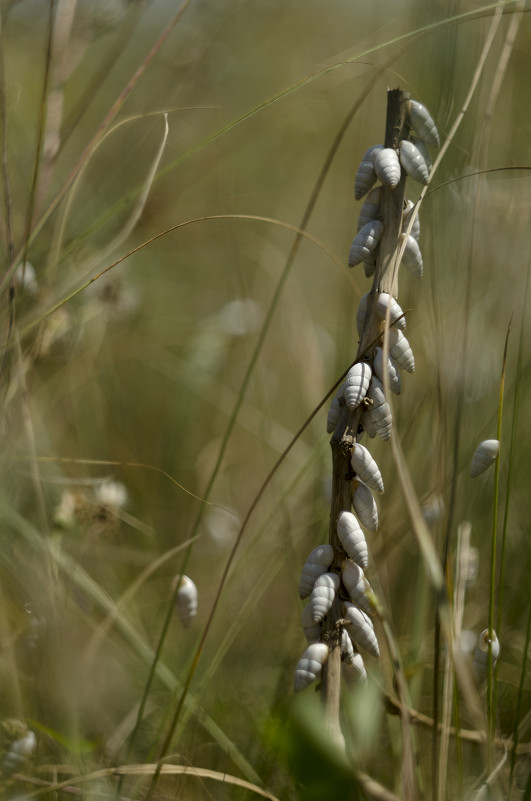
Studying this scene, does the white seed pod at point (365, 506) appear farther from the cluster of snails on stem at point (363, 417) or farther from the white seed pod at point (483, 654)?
the white seed pod at point (483, 654)

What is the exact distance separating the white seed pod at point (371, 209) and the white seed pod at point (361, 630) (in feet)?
0.94

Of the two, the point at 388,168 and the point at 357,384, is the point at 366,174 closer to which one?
the point at 388,168

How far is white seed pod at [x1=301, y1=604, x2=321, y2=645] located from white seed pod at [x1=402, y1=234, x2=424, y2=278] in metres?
0.27

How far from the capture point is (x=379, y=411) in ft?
1.77

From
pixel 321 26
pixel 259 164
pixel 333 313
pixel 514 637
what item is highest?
pixel 321 26

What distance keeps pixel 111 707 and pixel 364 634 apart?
573 millimetres

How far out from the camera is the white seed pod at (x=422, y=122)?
56 cm

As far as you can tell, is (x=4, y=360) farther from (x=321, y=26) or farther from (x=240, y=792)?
(x=321, y=26)

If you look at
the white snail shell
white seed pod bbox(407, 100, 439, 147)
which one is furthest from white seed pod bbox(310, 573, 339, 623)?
white seed pod bbox(407, 100, 439, 147)

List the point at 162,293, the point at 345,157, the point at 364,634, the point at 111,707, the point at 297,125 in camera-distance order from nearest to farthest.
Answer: the point at 364,634 → the point at 111,707 → the point at 162,293 → the point at 345,157 → the point at 297,125

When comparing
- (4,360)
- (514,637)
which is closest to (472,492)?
(514,637)

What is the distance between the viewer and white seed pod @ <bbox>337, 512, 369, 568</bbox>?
20.1 inches

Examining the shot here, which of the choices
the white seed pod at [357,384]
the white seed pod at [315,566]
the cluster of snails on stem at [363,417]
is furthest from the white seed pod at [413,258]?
the white seed pod at [315,566]

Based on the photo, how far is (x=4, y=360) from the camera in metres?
0.83
